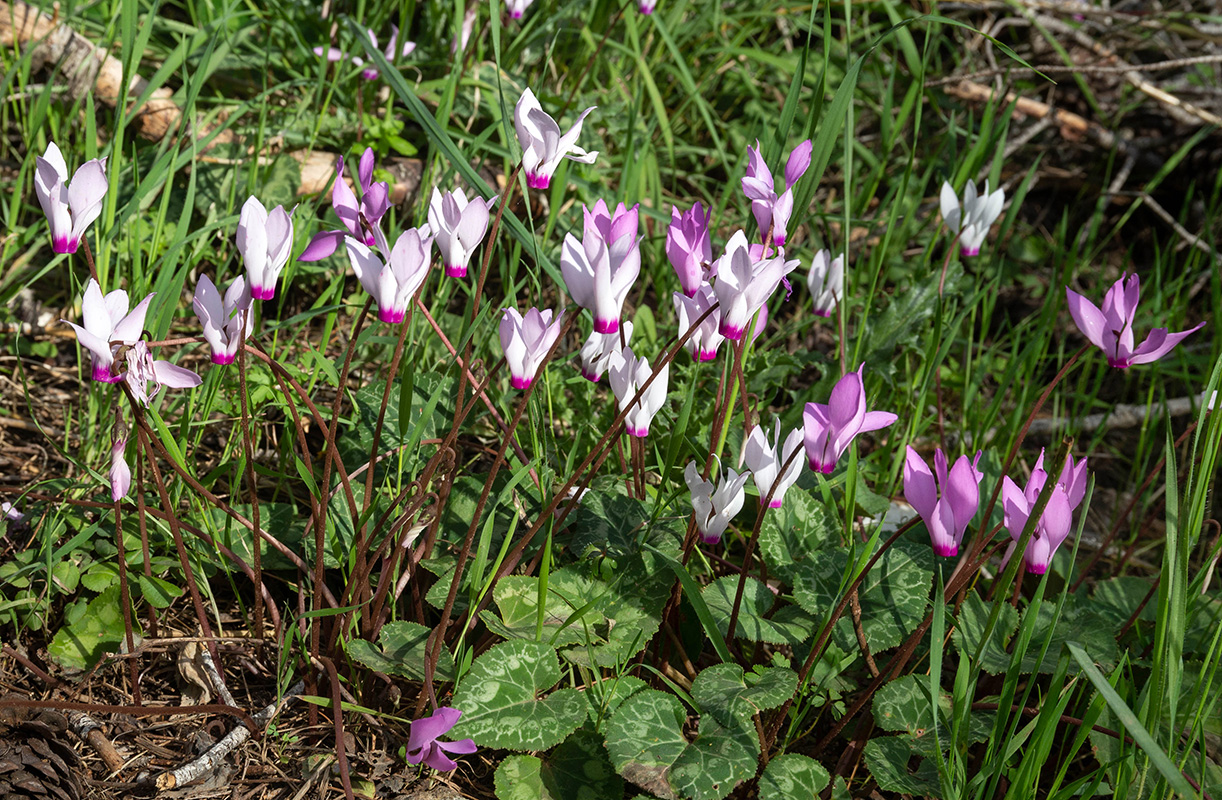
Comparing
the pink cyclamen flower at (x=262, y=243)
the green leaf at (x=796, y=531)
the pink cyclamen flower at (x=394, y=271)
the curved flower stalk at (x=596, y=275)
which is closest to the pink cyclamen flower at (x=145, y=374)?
the pink cyclamen flower at (x=262, y=243)

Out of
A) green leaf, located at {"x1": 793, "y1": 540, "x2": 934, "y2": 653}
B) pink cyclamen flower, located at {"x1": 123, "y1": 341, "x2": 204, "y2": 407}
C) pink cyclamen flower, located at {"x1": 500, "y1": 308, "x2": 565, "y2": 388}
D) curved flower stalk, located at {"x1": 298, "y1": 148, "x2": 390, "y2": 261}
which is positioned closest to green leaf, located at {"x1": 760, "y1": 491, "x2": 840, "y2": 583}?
green leaf, located at {"x1": 793, "y1": 540, "x2": 934, "y2": 653}

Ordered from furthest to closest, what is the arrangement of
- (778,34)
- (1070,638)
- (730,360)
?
(778,34) → (730,360) → (1070,638)

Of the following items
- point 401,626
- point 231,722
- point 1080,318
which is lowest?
point 231,722

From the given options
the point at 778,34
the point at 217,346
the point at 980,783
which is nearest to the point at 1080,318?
the point at 980,783

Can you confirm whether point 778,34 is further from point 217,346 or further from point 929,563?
point 217,346

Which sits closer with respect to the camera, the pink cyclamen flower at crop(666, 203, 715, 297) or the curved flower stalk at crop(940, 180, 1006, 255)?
the pink cyclamen flower at crop(666, 203, 715, 297)

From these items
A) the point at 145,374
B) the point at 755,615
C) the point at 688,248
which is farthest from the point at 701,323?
the point at 145,374

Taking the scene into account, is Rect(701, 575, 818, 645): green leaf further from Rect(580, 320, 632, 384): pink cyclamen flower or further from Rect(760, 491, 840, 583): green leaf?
Rect(580, 320, 632, 384): pink cyclamen flower

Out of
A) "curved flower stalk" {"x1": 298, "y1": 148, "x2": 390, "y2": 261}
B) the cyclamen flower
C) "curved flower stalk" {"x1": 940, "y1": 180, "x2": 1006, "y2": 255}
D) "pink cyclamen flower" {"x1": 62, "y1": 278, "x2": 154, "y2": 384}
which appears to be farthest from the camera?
"curved flower stalk" {"x1": 940, "y1": 180, "x2": 1006, "y2": 255}
